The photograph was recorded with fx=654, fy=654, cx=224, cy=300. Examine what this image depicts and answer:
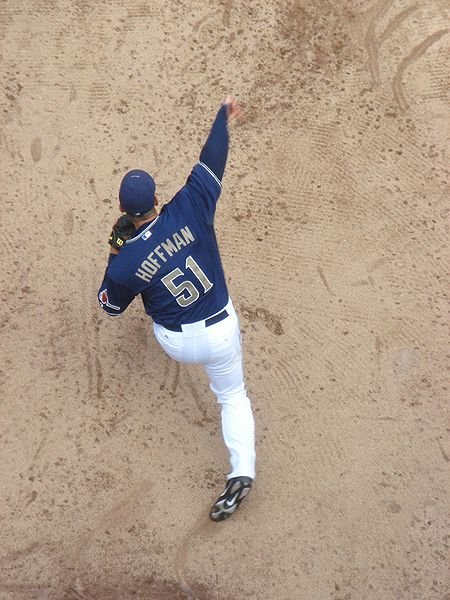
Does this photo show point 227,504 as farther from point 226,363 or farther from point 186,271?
point 186,271

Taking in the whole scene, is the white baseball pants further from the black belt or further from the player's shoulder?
the player's shoulder

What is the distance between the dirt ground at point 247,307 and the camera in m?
4.62

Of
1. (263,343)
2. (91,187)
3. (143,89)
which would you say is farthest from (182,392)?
(143,89)

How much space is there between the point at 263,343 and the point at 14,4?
14.1 ft

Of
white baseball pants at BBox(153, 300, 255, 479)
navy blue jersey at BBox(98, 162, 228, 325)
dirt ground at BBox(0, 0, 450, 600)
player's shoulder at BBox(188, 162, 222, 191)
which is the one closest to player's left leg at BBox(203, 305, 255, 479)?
white baseball pants at BBox(153, 300, 255, 479)

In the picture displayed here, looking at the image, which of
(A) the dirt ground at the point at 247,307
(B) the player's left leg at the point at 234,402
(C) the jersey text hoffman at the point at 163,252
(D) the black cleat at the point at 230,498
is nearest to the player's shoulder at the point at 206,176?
(C) the jersey text hoffman at the point at 163,252

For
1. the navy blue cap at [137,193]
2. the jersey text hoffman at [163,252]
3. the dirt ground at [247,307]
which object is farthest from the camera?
the dirt ground at [247,307]

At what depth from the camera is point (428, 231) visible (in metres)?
5.85

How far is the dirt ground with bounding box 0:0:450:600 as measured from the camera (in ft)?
15.2

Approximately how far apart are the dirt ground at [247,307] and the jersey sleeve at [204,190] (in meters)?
1.60

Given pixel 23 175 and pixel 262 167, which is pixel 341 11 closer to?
pixel 262 167

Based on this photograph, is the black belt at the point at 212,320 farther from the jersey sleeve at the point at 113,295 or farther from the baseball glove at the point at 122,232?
the baseball glove at the point at 122,232

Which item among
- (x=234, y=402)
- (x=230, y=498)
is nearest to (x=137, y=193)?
(x=234, y=402)

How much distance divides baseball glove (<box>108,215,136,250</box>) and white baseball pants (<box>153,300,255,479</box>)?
0.66 meters
